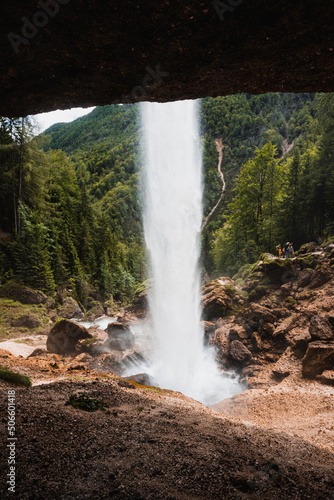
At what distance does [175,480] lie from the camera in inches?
87.0

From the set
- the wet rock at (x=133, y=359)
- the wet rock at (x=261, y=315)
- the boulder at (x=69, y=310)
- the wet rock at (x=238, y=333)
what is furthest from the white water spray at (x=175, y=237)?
the boulder at (x=69, y=310)

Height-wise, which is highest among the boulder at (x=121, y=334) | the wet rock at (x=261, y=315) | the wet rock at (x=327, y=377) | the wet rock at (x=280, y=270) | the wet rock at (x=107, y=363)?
the wet rock at (x=280, y=270)

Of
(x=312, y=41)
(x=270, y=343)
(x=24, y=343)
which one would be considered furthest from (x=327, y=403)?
(x=24, y=343)

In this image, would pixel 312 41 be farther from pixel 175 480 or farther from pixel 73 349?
pixel 73 349

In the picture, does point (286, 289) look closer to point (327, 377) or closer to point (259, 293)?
point (259, 293)

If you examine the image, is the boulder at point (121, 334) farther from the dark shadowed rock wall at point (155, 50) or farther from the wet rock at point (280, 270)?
the dark shadowed rock wall at point (155, 50)

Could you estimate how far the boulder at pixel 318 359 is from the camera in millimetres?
7328

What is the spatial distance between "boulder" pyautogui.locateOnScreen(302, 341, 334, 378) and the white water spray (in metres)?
3.82

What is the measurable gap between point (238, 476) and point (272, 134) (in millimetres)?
131234

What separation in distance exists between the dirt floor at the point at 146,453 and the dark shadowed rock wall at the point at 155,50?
4.19 meters

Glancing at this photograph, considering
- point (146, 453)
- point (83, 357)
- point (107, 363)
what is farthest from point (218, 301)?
point (146, 453)

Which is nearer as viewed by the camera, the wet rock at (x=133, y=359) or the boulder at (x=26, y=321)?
the wet rock at (x=133, y=359)

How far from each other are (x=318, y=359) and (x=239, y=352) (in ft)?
10.9

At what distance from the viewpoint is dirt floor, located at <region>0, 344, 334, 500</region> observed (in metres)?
2.00
